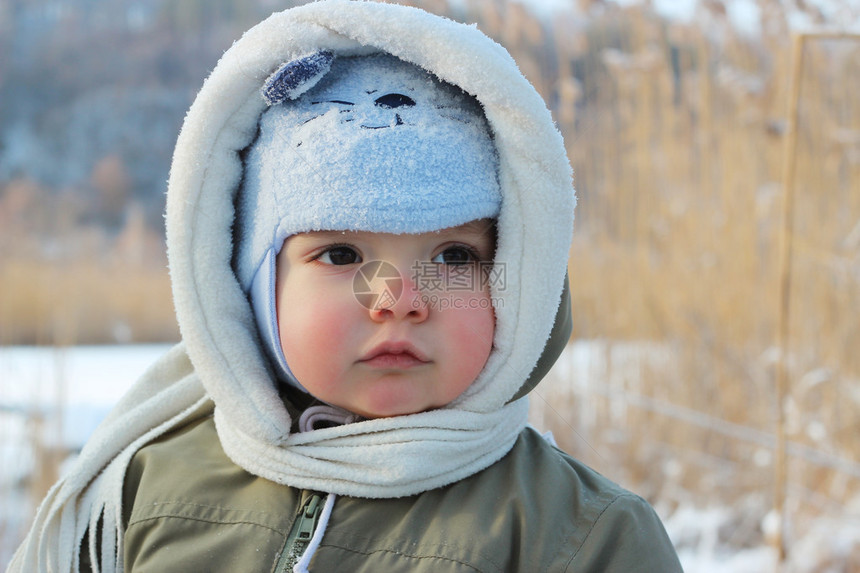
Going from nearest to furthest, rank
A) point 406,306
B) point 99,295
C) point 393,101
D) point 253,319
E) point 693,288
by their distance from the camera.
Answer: point 406,306 → point 393,101 → point 253,319 → point 693,288 → point 99,295

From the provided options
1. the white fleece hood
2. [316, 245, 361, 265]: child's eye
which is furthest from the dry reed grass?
[316, 245, 361, 265]: child's eye

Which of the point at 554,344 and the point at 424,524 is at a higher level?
the point at 554,344

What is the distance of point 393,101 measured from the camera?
1.02m

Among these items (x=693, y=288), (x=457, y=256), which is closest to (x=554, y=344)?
(x=457, y=256)

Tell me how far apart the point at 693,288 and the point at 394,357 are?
2192mm

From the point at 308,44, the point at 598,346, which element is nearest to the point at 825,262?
the point at 598,346

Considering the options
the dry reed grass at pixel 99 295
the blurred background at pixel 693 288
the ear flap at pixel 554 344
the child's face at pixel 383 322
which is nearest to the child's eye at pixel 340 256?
the child's face at pixel 383 322

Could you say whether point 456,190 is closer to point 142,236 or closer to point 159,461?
point 159,461

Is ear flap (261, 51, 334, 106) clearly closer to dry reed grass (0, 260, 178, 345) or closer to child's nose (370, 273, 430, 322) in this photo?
child's nose (370, 273, 430, 322)

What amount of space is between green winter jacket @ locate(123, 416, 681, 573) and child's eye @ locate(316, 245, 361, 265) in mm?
310

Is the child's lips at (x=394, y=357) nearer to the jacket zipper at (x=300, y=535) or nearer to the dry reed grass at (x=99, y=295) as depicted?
the jacket zipper at (x=300, y=535)

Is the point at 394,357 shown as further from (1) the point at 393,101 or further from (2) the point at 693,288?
(2) the point at 693,288

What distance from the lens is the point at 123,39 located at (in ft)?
23.1

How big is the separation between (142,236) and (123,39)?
2.70 meters
